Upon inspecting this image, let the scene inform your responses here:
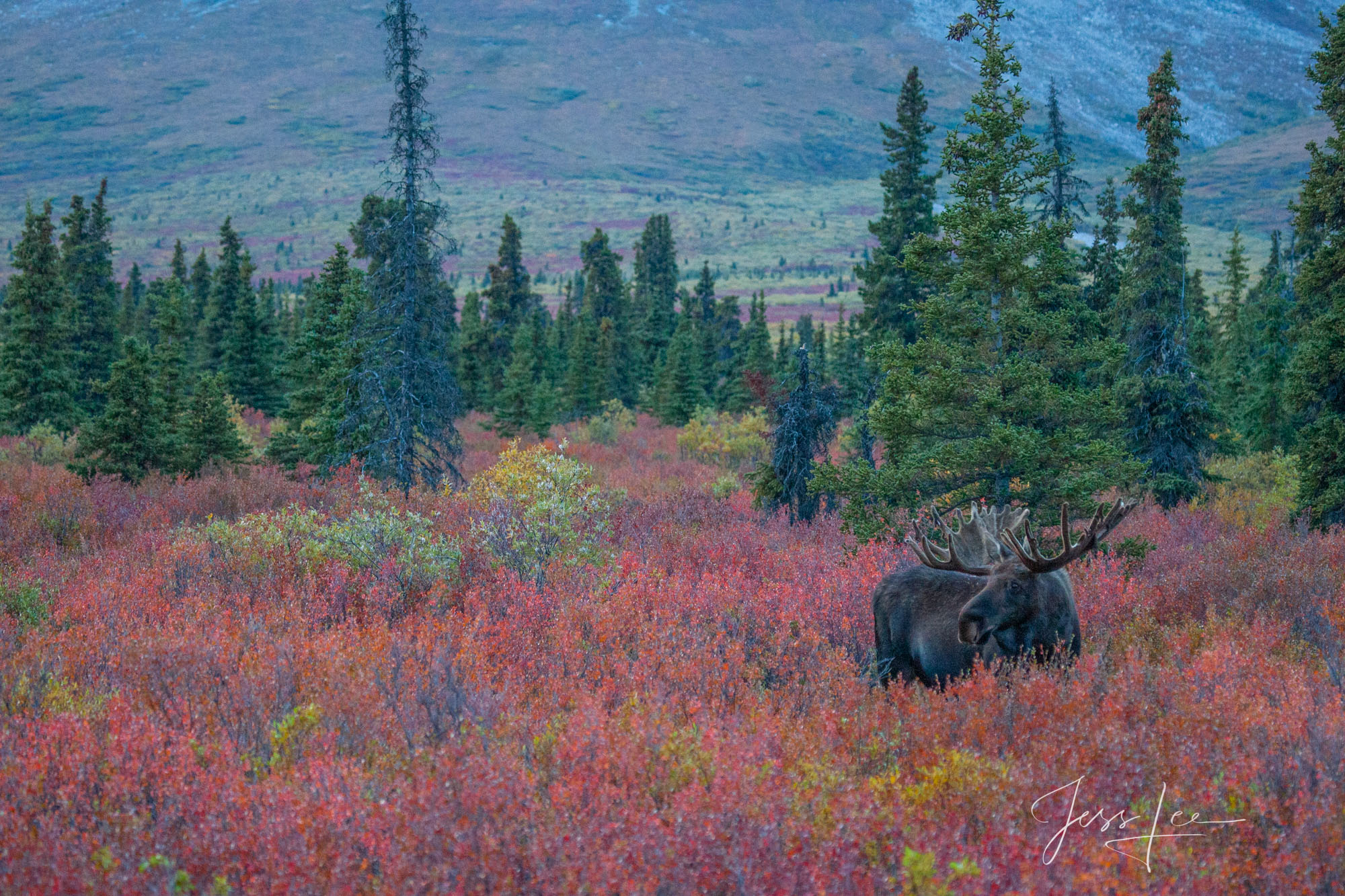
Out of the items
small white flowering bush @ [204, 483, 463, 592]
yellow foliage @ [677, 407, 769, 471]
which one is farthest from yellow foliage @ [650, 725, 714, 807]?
yellow foliage @ [677, 407, 769, 471]

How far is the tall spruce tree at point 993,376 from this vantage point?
10047 mm

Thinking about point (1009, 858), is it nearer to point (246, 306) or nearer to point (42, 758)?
point (42, 758)

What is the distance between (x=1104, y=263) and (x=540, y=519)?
18.4 metres

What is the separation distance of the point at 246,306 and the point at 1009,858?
137 feet

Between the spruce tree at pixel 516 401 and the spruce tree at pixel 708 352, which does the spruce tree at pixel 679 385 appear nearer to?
the spruce tree at pixel 708 352

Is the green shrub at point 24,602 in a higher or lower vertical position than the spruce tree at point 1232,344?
lower

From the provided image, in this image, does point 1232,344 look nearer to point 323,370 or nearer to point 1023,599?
point 323,370

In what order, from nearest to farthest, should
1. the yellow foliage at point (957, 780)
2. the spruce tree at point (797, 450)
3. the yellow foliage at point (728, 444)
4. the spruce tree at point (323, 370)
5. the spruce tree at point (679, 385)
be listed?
the yellow foliage at point (957, 780) < the spruce tree at point (797, 450) < the spruce tree at point (323, 370) < the yellow foliage at point (728, 444) < the spruce tree at point (679, 385)

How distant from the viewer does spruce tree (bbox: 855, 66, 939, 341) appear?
21.7m

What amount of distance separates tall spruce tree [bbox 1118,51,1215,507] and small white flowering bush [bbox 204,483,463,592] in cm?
1552

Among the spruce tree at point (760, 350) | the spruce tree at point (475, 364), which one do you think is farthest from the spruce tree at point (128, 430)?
the spruce tree at point (475, 364)

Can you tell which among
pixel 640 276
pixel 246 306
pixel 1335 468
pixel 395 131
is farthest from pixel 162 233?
pixel 1335 468

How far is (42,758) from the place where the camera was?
4.57 m
